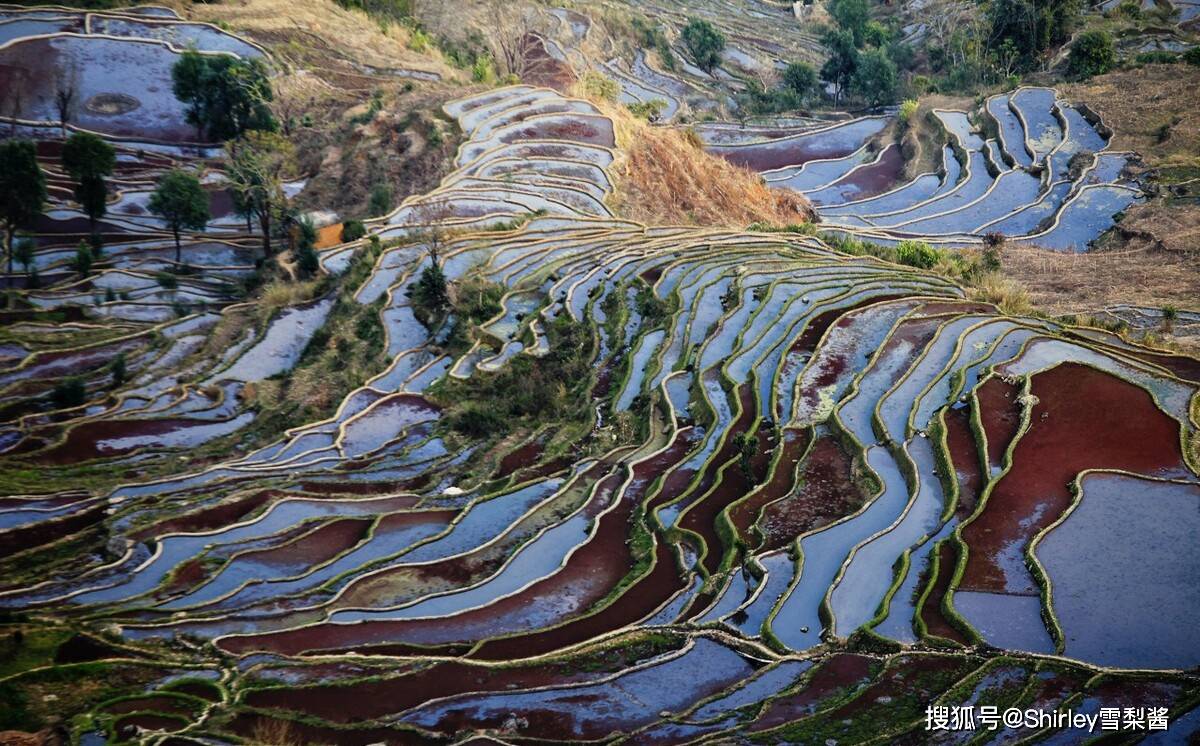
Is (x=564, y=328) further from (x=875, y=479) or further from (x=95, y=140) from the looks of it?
(x=95, y=140)

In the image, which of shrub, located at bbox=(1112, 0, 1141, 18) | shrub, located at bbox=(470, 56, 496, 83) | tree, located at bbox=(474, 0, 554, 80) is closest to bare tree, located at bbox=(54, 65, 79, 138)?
shrub, located at bbox=(470, 56, 496, 83)

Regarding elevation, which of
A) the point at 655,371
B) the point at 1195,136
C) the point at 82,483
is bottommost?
the point at 82,483

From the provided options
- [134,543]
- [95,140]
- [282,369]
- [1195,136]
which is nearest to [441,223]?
[282,369]

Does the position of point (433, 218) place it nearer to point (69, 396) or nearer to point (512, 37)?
point (69, 396)

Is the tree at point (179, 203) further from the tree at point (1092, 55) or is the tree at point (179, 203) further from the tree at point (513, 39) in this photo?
the tree at point (1092, 55)

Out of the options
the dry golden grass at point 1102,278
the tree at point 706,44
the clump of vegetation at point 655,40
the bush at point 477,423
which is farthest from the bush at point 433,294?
the tree at point 706,44

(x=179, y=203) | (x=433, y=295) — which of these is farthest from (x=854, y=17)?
(x=433, y=295)
